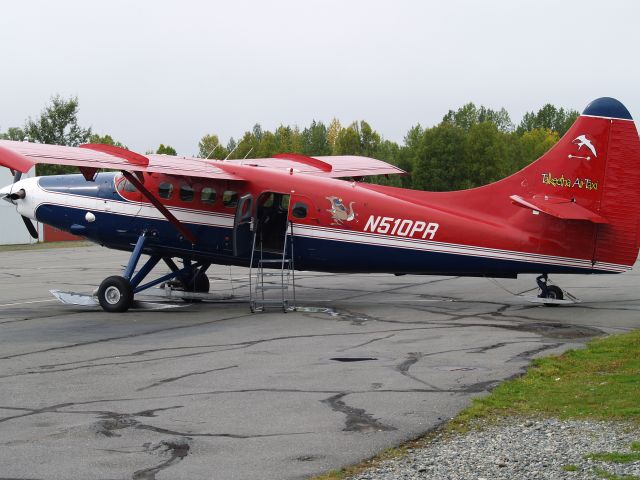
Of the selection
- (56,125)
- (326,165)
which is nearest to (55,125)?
(56,125)

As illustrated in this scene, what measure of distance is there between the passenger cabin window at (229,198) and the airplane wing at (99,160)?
42cm

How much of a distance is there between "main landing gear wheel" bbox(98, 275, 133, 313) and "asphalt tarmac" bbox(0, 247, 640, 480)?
293 millimetres

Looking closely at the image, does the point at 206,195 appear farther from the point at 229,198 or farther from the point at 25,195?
the point at 25,195

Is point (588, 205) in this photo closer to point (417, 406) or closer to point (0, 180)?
point (417, 406)

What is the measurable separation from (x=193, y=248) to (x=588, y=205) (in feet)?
26.2

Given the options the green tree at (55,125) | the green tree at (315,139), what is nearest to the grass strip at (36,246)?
the green tree at (55,125)

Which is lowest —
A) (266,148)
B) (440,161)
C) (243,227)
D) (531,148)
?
(243,227)

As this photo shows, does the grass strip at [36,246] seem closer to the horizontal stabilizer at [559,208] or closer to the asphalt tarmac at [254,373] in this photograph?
the asphalt tarmac at [254,373]

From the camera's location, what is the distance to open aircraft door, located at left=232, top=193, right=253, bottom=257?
710 inches

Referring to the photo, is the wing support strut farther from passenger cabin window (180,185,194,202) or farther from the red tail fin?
the red tail fin

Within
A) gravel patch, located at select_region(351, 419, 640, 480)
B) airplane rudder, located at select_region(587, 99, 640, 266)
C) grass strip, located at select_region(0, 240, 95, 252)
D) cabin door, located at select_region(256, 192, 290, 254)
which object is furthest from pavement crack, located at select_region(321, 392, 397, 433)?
grass strip, located at select_region(0, 240, 95, 252)

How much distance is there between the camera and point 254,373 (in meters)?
11.1

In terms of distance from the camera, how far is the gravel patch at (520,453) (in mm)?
6523

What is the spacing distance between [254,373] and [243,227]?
24.8 ft
